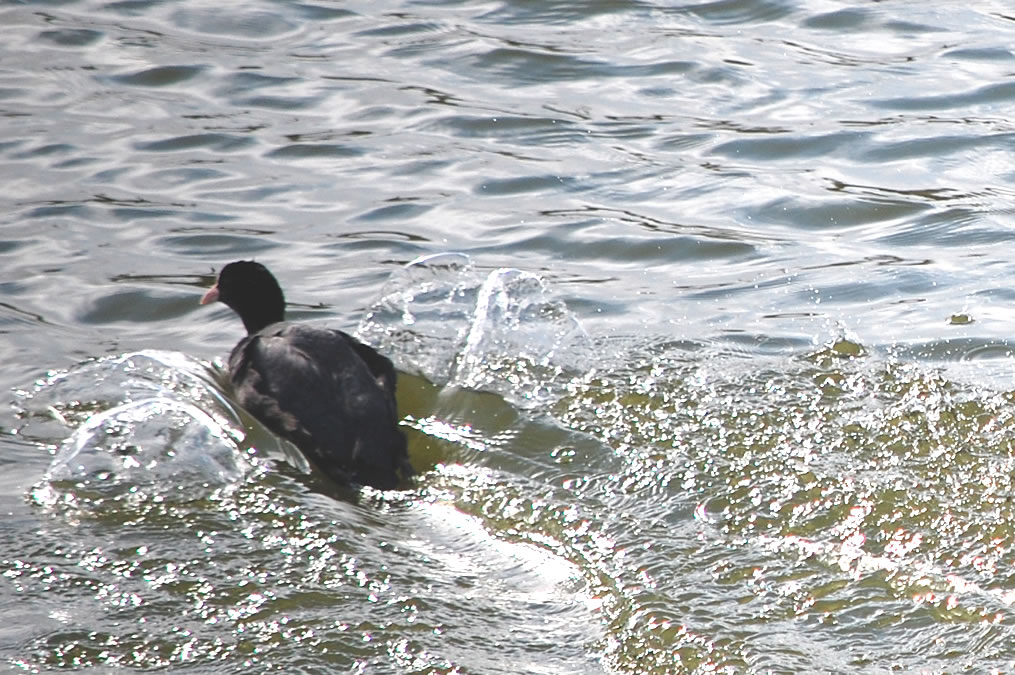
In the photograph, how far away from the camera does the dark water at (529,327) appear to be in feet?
14.5

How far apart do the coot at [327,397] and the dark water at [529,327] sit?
0.12 meters

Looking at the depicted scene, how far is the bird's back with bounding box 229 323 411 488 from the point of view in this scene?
17.7 ft

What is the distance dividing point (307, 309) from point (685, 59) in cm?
451

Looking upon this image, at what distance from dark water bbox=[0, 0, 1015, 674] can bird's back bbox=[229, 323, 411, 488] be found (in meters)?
0.11

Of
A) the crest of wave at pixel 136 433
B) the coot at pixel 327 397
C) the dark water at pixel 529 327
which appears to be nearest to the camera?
the dark water at pixel 529 327

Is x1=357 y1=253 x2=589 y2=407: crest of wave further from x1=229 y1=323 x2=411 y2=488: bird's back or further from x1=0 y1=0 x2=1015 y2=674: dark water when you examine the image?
x1=229 y1=323 x2=411 y2=488: bird's back

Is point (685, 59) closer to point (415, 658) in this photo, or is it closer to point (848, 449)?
point (848, 449)

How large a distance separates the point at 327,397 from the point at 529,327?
120 cm

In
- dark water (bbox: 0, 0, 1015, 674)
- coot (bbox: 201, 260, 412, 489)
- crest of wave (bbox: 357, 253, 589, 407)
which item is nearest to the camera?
dark water (bbox: 0, 0, 1015, 674)

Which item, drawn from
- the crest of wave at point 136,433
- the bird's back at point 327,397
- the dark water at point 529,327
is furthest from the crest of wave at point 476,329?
the crest of wave at point 136,433

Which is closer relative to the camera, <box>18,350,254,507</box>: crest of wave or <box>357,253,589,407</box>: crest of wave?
<box>18,350,254,507</box>: crest of wave

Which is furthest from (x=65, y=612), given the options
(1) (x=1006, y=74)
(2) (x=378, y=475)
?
(1) (x=1006, y=74)

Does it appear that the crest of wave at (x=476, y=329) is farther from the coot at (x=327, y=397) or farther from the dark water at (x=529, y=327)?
the coot at (x=327, y=397)

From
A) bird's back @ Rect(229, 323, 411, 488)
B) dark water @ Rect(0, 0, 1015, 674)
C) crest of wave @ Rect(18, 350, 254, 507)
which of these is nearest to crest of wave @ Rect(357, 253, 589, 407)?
dark water @ Rect(0, 0, 1015, 674)
